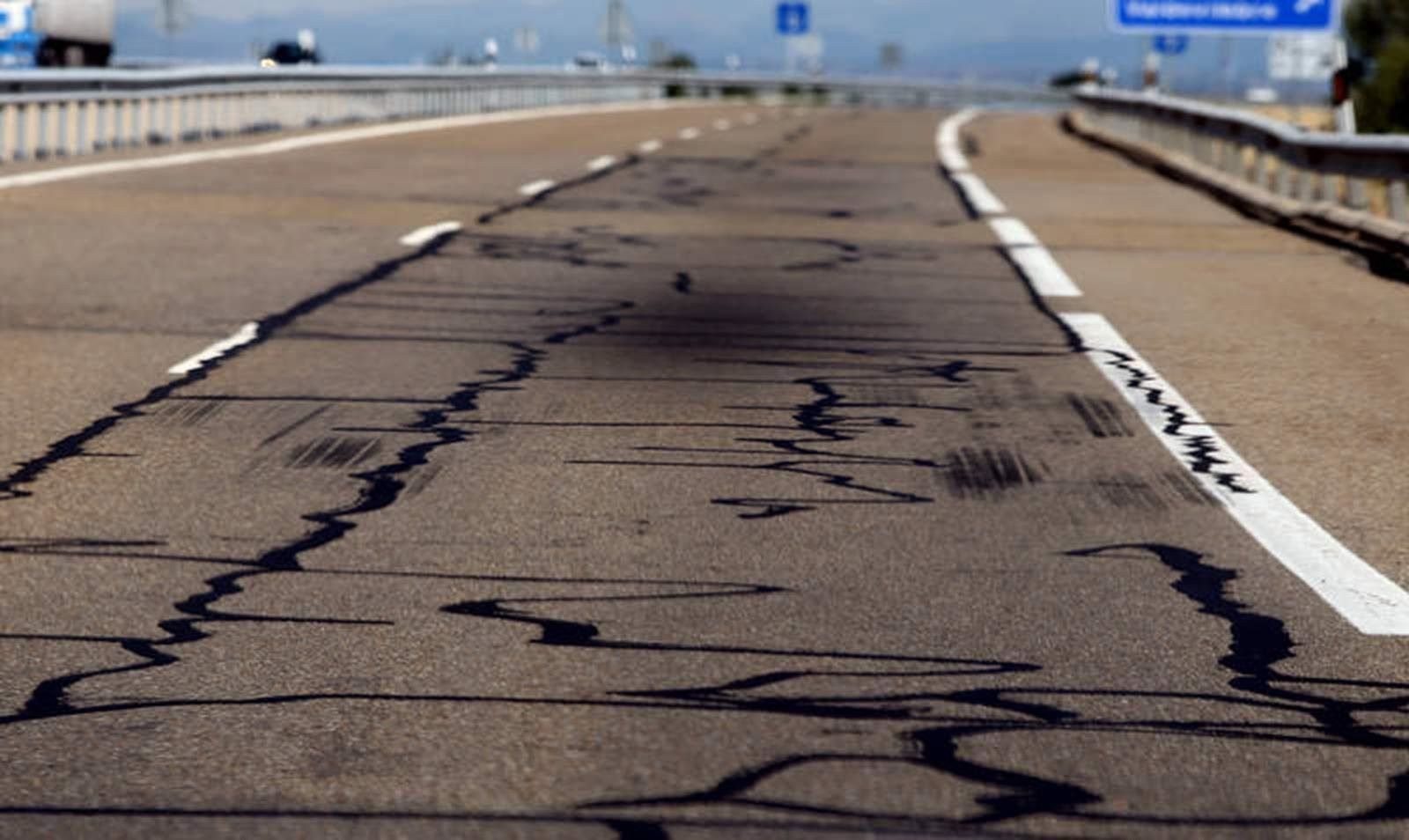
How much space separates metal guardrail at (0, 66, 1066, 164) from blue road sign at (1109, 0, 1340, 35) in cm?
1238

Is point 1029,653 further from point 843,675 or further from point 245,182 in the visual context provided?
point 245,182

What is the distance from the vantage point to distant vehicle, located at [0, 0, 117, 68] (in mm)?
50312

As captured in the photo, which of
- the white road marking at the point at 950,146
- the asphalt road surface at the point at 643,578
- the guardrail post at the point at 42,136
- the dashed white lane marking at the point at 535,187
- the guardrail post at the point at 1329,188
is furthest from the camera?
the white road marking at the point at 950,146

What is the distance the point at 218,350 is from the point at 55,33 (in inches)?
1690

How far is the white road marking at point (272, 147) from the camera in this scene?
23484mm

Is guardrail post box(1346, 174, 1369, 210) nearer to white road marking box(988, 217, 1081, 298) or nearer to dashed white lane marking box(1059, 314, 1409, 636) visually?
white road marking box(988, 217, 1081, 298)

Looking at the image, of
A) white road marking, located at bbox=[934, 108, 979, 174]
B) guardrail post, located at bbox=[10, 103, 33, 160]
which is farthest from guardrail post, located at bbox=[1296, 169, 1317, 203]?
guardrail post, located at bbox=[10, 103, 33, 160]

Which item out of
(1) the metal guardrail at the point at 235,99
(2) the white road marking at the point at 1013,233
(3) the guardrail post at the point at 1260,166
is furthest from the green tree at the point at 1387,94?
(2) the white road marking at the point at 1013,233

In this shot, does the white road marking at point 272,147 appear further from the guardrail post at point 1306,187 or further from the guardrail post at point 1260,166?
the guardrail post at point 1306,187

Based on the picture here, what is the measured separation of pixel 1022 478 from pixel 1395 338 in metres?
4.92

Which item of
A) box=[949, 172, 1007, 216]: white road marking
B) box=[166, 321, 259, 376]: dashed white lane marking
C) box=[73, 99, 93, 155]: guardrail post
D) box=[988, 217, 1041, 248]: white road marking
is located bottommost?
box=[949, 172, 1007, 216]: white road marking

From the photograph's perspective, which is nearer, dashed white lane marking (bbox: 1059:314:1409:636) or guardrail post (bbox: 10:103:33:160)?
dashed white lane marking (bbox: 1059:314:1409:636)

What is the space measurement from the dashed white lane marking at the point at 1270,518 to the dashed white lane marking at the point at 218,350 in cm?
381

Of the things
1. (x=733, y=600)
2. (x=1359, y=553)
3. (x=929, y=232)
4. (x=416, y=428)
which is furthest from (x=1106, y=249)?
(x=733, y=600)
